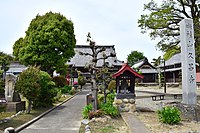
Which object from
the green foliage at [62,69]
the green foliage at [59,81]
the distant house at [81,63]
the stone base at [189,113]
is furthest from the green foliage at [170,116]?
the distant house at [81,63]

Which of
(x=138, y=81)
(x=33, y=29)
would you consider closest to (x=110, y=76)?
(x=33, y=29)

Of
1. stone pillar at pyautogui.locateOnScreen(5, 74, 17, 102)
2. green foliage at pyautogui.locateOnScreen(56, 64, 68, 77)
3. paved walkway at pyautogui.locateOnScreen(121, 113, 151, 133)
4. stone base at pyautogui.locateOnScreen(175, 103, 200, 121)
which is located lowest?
paved walkway at pyautogui.locateOnScreen(121, 113, 151, 133)

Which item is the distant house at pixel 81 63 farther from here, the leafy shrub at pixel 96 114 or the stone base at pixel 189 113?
the stone base at pixel 189 113

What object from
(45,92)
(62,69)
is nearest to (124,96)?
(45,92)

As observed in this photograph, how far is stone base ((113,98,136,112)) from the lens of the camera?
47.3 feet

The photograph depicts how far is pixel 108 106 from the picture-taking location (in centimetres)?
1287

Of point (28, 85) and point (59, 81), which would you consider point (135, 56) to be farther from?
point (28, 85)

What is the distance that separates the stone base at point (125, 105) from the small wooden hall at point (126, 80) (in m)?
0.43

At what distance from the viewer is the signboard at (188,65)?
41.1ft

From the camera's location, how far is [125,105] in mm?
14539

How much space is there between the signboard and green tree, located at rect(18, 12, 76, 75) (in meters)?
18.8

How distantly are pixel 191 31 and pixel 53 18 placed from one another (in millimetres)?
21951

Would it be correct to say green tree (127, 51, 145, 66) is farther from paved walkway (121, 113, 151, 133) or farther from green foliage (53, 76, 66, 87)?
paved walkway (121, 113, 151, 133)

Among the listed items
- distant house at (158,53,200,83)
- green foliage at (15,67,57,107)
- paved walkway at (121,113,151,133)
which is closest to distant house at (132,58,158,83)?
distant house at (158,53,200,83)
